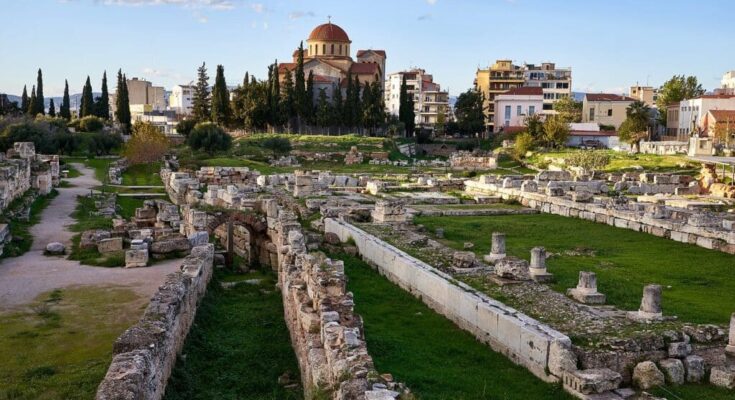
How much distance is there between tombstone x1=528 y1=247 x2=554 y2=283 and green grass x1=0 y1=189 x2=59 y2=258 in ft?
49.0

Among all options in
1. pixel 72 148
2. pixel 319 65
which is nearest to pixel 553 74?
pixel 319 65

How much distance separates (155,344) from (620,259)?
1237cm

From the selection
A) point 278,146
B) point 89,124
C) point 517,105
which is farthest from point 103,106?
point 517,105

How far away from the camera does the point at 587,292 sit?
529 inches

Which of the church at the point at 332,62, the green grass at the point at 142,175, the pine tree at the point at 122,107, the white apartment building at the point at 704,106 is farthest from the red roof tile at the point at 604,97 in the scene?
the green grass at the point at 142,175

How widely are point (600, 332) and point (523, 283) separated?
2.93 meters

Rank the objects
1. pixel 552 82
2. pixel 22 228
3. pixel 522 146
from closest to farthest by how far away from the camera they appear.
A: pixel 22 228 < pixel 522 146 < pixel 552 82

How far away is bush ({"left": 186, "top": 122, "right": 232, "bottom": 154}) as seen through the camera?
59531 mm

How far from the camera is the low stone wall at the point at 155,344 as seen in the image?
853 centimetres

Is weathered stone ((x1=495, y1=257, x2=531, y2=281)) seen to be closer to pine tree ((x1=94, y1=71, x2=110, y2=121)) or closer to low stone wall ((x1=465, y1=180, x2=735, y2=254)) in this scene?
low stone wall ((x1=465, y1=180, x2=735, y2=254))

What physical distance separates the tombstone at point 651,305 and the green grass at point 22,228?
17.3 metres

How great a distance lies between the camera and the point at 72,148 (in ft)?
200

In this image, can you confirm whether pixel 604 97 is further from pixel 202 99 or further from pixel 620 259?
pixel 620 259

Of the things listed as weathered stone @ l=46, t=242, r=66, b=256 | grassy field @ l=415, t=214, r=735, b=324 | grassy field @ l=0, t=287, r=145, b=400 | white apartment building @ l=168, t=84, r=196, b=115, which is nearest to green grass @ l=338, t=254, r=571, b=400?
grassy field @ l=415, t=214, r=735, b=324
